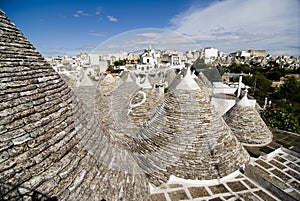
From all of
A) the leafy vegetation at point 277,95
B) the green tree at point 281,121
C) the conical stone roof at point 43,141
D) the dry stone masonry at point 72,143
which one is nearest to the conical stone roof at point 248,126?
the dry stone masonry at point 72,143

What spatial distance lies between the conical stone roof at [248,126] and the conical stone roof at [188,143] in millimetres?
2260

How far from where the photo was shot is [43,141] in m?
2.49

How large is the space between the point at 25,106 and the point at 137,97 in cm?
835

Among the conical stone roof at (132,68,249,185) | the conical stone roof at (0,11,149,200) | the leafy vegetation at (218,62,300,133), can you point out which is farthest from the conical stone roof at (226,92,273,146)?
the leafy vegetation at (218,62,300,133)

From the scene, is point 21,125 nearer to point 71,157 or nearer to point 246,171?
point 71,157

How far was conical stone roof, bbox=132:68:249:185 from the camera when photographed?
629cm

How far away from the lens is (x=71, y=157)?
274cm

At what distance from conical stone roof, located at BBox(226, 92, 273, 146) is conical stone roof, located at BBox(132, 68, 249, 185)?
2.26m

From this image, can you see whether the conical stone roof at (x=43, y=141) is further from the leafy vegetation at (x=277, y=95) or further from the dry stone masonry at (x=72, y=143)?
the leafy vegetation at (x=277, y=95)

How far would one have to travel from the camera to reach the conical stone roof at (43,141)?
212 cm

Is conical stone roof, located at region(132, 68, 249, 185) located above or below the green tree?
above

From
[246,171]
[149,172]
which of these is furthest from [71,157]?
[246,171]

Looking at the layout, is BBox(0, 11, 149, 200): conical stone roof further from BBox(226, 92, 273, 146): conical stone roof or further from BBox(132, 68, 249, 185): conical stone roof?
BBox(226, 92, 273, 146): conical stone roof

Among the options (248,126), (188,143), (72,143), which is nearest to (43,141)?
(72,143)
